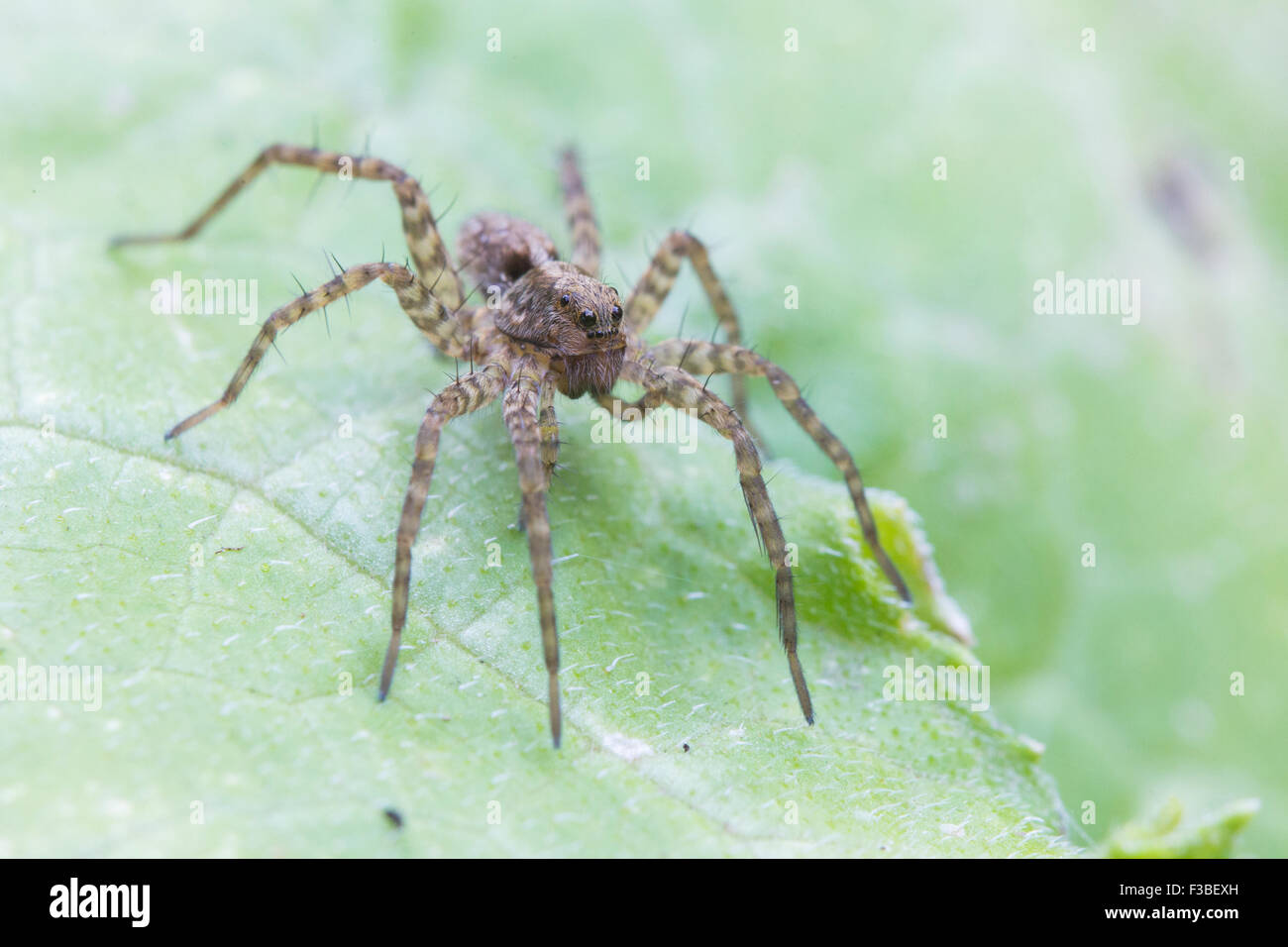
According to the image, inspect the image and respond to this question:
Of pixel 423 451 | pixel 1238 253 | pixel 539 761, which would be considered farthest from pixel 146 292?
pixel 1238 253

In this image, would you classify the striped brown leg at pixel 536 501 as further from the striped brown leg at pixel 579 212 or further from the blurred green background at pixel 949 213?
the striped brown leg at pixel 579 212

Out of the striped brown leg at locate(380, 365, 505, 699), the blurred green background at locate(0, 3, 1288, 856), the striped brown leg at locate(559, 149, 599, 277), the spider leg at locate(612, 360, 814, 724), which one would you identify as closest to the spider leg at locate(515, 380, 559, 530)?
the striped brown leg at locate(380, 365, 505, 699)

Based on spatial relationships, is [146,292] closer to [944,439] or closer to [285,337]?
[285,337]

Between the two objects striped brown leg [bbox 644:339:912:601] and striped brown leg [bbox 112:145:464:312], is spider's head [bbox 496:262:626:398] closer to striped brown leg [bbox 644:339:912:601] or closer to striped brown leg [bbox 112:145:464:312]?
striped brown leg [bbox 644:339:912:601]

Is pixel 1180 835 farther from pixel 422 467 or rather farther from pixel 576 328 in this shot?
pixel 576 328

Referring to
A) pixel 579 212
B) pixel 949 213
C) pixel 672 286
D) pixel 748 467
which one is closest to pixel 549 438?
pixel 748 467

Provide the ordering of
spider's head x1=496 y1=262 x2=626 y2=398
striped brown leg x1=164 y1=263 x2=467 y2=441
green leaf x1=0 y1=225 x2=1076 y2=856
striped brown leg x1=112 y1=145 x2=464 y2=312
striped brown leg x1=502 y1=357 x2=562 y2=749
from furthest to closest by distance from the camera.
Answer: striped brown leg x1=112 y1=145 x2=464 y2=312 < spider's head x1=496 y1=262 x2=626 y2=398 < striped brown leg x1=164 y1=263 x2=467 y2=441 < striped brown leg x1=502 y1=357 x2=562 y2=749 < green leaf x1=0 y1=225 x2=1076 y2=856
